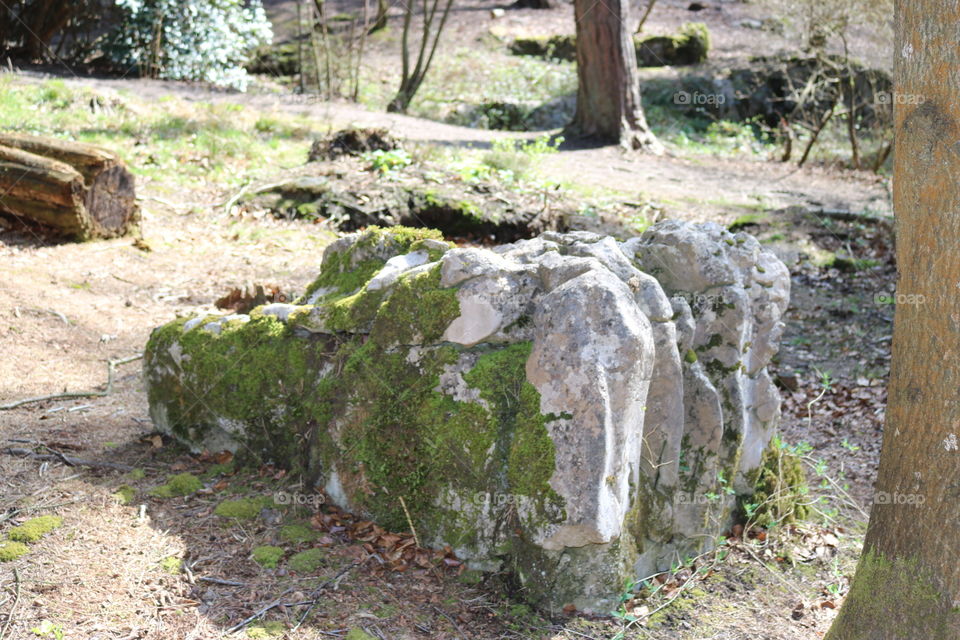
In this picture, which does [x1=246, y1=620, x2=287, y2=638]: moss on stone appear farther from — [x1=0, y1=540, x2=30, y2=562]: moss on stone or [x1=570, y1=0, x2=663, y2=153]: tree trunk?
[x1=570, y1=0, x2=663, y2=153]: tree trunk

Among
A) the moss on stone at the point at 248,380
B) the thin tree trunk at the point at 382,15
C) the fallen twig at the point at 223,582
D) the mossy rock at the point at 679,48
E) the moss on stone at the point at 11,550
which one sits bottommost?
the fallen twig at the point at 223,582

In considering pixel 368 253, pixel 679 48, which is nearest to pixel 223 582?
pixel 368 253

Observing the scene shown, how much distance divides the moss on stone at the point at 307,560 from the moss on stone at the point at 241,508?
0.43 meters

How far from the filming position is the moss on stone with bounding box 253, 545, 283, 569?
4.15m

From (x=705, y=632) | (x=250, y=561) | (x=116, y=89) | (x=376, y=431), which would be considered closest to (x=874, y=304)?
(x=705, y=632)

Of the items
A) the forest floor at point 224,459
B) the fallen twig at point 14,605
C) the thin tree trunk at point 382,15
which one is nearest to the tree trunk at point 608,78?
the forest floor at point 224,459

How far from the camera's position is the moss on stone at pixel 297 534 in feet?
14.2

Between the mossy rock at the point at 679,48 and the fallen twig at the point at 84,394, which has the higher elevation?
the mossy rock at the point at 679,48

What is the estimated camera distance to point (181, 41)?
16.1 metres

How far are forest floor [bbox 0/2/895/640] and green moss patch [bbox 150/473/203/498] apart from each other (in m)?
0.05

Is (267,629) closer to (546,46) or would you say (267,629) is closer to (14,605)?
(14,605)

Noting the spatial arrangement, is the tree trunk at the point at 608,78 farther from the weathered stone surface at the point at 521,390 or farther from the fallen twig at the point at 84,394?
the fallen twig at the point at 84,394

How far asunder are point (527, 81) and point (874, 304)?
1251 cm

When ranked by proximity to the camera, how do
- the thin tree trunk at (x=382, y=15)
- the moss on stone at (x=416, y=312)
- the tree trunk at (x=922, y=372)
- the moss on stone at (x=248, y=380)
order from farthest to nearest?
1. the thin tree trunk at (x=382, y=15)
2. the moss on stone at (x=248, y=380)
3. the moss on stone at (x=416, y=312)
4. the tree trunk at (x=922, y=372)
